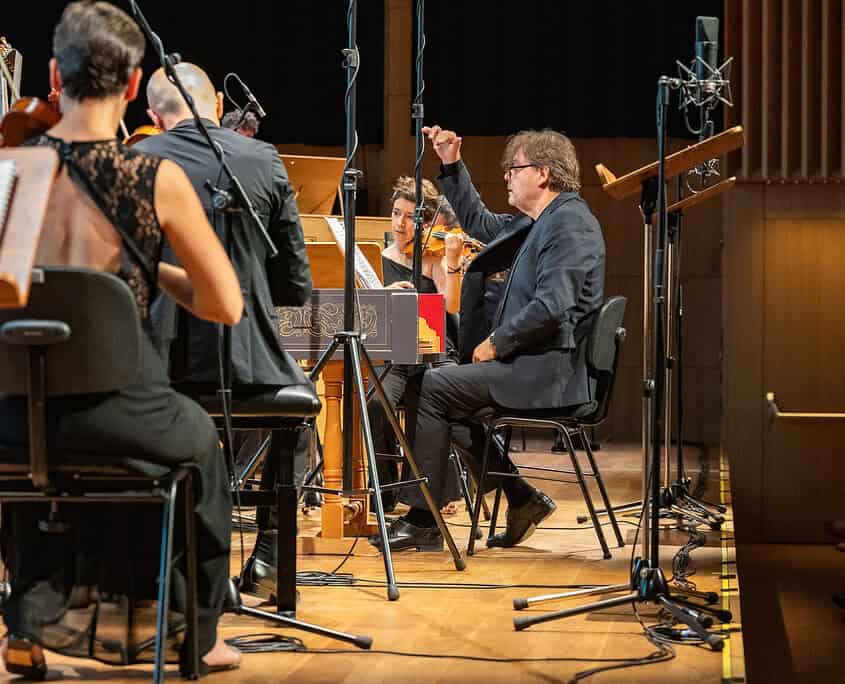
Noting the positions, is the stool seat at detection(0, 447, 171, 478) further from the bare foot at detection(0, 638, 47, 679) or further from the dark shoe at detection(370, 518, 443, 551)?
the dark shoe at detection(370, 518, 443, 551)

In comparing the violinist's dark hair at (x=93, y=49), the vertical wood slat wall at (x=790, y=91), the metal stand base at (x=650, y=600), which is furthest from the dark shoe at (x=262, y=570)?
the vertical wood slat wall at (x=790, y=91)

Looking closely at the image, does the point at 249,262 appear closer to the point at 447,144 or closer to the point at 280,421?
the point at 280,421

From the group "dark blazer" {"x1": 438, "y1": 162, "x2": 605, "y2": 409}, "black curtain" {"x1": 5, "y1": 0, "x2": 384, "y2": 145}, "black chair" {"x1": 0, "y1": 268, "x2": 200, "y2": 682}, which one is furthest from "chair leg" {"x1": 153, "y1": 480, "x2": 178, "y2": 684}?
"black curtain" {"x1": 5, "y1": 0, "x2": 384, "y2": 145}

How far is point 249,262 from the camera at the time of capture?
3139mm

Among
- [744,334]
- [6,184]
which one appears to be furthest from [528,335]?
[744,334]

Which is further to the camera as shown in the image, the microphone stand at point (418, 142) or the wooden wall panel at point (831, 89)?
the wooden wall panel at point (831, 89)

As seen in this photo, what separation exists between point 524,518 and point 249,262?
187 centimetres

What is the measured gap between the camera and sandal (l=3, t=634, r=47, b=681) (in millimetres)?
2633

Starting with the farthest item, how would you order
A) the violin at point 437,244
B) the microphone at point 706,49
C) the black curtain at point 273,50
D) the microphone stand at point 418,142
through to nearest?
the black curtain at point 273,50 < the violin at point 437,244 < the microphone at point 706,49 < the microphone stand at point 418,142

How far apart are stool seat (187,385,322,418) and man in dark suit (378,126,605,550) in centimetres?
134

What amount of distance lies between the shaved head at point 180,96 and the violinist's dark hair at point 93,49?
0.87 m

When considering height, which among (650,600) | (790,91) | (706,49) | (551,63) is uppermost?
(551,63)

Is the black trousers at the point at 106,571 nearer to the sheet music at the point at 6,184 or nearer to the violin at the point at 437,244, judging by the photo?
the sheet music at the point at 6,184

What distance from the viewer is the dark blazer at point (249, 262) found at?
311 cm
